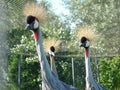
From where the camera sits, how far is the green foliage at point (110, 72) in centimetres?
935

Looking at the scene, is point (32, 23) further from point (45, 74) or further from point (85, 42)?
point (85, 42)

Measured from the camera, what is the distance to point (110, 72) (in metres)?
9.50

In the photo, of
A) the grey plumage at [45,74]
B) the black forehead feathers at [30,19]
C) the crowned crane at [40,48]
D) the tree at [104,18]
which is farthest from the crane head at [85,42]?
the tree at [104,18]

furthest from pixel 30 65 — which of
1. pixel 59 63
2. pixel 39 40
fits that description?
pixel 39 40

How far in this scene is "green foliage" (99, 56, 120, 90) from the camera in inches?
368

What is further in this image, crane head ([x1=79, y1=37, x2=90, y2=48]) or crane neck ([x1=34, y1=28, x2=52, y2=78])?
crane head ([x1=79, y1=37, x2=90, y2=48])

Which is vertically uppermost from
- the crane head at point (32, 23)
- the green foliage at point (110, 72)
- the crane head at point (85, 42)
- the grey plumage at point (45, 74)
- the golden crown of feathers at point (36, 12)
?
the golden crown of feathers at point (36, 12)

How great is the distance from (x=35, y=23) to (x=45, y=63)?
1.51 feet

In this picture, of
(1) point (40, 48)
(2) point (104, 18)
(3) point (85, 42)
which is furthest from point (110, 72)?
(2) point (104, 18)

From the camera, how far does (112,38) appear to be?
15.2 meters

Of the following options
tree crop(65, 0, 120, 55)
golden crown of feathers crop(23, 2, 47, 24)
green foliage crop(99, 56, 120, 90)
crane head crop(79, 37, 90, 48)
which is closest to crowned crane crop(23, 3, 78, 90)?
golden crown of feathers crop(23, 2, 47, 24)

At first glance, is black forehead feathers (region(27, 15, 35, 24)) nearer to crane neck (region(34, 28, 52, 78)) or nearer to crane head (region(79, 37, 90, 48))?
crane neck (region(34, 28, 52, 78))

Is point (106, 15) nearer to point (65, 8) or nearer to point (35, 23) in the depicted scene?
point (65, 8)

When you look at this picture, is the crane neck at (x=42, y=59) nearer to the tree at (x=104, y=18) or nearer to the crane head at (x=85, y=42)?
the crane head at (x=85, y=42)
